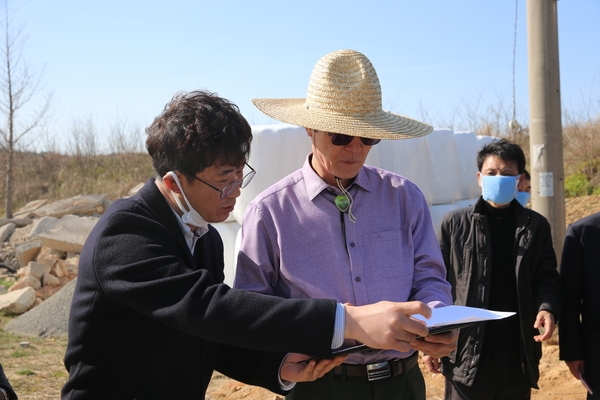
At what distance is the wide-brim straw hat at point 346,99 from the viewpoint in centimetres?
261

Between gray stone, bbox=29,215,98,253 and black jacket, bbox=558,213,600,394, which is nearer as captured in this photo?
black jacket, bbox=558,213,600,394

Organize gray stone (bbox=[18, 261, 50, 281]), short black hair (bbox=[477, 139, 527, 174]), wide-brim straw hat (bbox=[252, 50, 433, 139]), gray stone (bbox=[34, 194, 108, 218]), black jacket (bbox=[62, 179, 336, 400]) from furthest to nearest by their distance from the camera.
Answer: gray stone (bbox=[34, 194, 108, 218]), gray stone (bbox=[18, 261, 50, 281]), short black hair (bbox=[477, 139, 527, 174]), wide-brim straw hat (bbox=[252, 50, 433, 139]), black jacket (bbox=[62, 179, 336, 400])

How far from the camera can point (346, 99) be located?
2.65 metres

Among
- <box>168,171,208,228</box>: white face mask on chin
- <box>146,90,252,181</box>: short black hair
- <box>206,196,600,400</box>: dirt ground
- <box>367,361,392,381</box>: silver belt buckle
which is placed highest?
<box>146,90,252,181</box>: short black hair

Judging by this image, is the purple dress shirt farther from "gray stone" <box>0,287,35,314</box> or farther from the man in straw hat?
"gray stone" <box>0,287,35,314</box>

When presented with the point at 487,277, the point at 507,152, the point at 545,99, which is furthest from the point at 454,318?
the point at 545,99

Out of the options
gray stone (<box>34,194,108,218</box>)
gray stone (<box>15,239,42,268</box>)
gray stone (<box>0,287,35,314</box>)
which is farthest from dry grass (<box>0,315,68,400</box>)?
gray stone (<box>34,194,108,218</box>)

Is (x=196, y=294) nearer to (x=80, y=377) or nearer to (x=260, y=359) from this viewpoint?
(x=80, y=377)

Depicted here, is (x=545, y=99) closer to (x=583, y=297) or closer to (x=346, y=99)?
(x=583, y=297)

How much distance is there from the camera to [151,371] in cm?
189

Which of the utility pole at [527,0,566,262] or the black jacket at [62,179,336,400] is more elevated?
the utility pole at [527,0,566,262]

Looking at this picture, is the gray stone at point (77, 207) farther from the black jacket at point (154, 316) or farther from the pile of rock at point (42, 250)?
the black jacket at point (154, 316)

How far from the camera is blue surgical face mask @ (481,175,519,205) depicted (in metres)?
3.99

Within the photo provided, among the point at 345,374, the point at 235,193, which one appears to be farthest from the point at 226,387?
the point at 235,193
